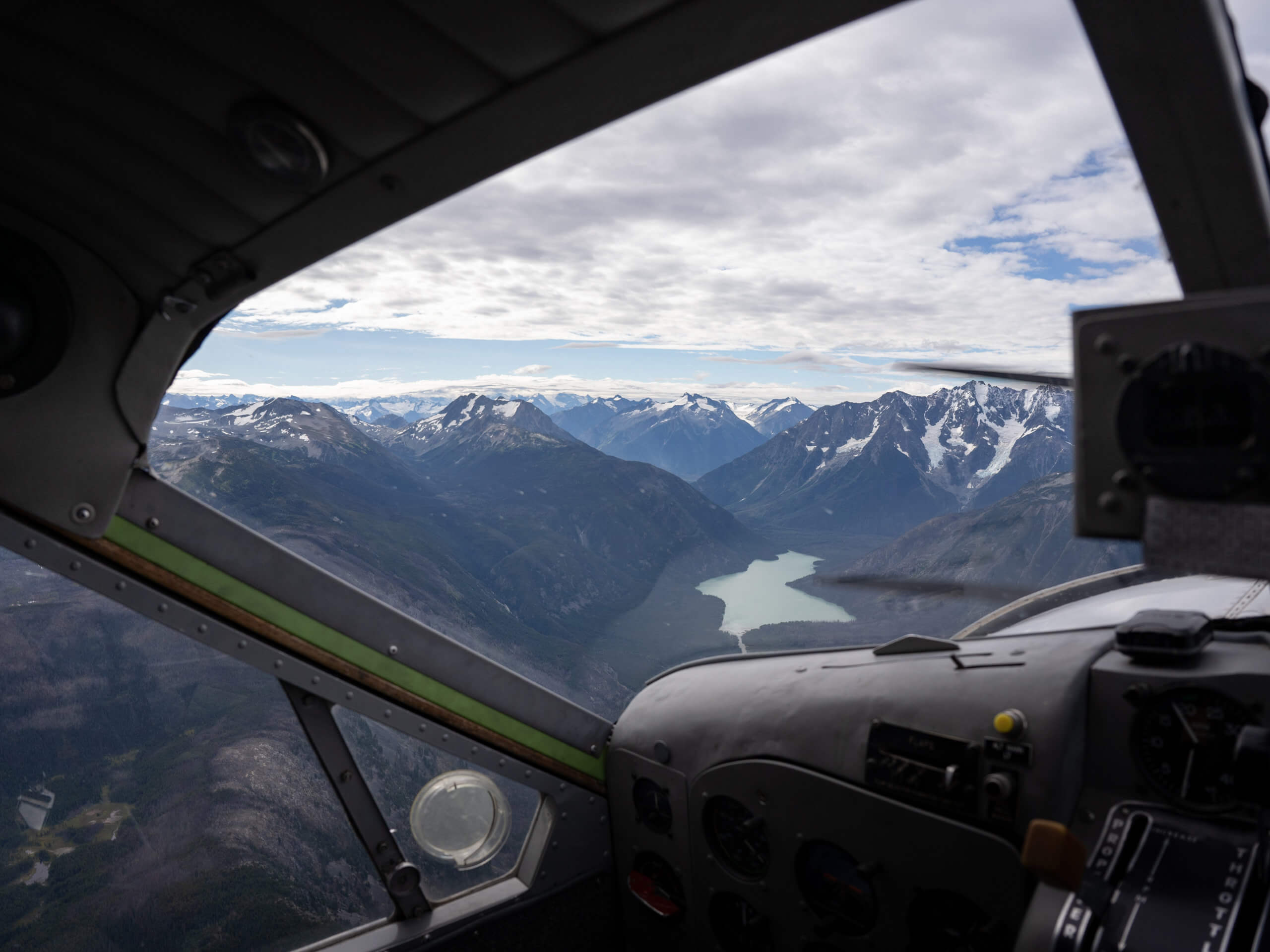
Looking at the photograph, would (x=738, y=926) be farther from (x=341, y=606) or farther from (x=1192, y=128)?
(x=1192, y=128)

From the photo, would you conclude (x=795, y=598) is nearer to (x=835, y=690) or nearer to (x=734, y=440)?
(x=835, y=690)

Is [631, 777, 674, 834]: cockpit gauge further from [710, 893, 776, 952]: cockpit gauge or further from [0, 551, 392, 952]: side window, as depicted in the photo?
[0, 551, 392, 952]: side window

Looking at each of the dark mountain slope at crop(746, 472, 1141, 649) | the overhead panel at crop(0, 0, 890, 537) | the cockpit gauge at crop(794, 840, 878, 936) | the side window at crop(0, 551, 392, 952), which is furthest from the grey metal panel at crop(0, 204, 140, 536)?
the cockpit gauge at crop(794, 840, 878, 936)

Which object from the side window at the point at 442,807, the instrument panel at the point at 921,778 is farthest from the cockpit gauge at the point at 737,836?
the side window at the point at 442,807

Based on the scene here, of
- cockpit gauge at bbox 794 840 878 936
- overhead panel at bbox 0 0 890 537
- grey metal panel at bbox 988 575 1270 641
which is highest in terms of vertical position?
overhead panel at bbox 0 0 890 537

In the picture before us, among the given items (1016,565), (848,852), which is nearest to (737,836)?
(848,852)
